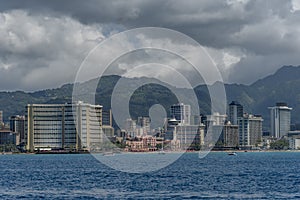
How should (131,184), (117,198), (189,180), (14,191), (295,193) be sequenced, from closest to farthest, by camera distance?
(117,198) → (295,193) → (14,191) → (131,184) → (189,180)

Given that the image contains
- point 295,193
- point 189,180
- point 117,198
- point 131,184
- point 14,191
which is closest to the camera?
point 117,198

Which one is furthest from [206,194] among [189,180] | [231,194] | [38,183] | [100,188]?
[38,183]

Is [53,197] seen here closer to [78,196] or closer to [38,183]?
[78,196]

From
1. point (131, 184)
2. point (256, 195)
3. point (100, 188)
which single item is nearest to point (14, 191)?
point (100, 188)

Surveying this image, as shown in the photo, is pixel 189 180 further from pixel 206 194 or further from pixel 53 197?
pixel 53 197

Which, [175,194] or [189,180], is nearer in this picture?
[175,194]

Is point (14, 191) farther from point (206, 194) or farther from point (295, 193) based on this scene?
point (295, 193)

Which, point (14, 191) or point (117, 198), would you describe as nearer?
point (117, 198)

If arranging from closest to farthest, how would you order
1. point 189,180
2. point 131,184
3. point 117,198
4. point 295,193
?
point 117,198
point 295,193
point 131,184
point 189,180
